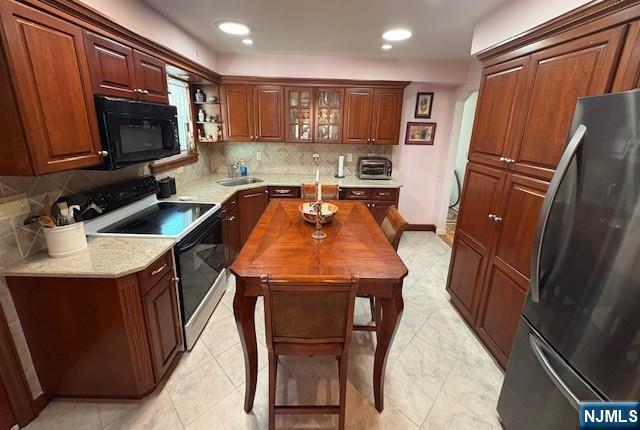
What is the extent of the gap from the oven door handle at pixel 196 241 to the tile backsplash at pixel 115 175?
2.29 feet

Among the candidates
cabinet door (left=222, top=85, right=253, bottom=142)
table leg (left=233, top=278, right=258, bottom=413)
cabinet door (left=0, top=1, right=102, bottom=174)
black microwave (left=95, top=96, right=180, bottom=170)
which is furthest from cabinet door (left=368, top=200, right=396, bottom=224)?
cabinet door (left=0, top=1, right=102, bottom=174)

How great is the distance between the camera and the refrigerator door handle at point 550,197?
3.75 ft

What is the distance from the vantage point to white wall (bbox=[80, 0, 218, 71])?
1.70 meters

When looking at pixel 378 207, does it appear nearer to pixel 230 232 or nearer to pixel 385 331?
pixel 230 232

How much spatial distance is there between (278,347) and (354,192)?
2624mm

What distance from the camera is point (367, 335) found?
2.25m


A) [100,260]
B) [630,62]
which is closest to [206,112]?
[100,260]

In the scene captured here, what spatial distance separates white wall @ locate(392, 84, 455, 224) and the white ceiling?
2.85 feet

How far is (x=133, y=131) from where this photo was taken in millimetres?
1847

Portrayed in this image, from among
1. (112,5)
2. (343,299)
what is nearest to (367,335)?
(343,299)

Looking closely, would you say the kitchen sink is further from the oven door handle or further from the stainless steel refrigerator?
the stainless steel refrigerator

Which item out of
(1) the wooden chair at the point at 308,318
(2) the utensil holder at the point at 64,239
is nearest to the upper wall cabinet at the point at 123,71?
(2) the utensil holder at the point at 64,239

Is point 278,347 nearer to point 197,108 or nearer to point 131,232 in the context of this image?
point 131,232

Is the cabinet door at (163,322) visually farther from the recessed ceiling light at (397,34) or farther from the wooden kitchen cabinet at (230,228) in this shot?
the recessed ceiling light at (397,34)
